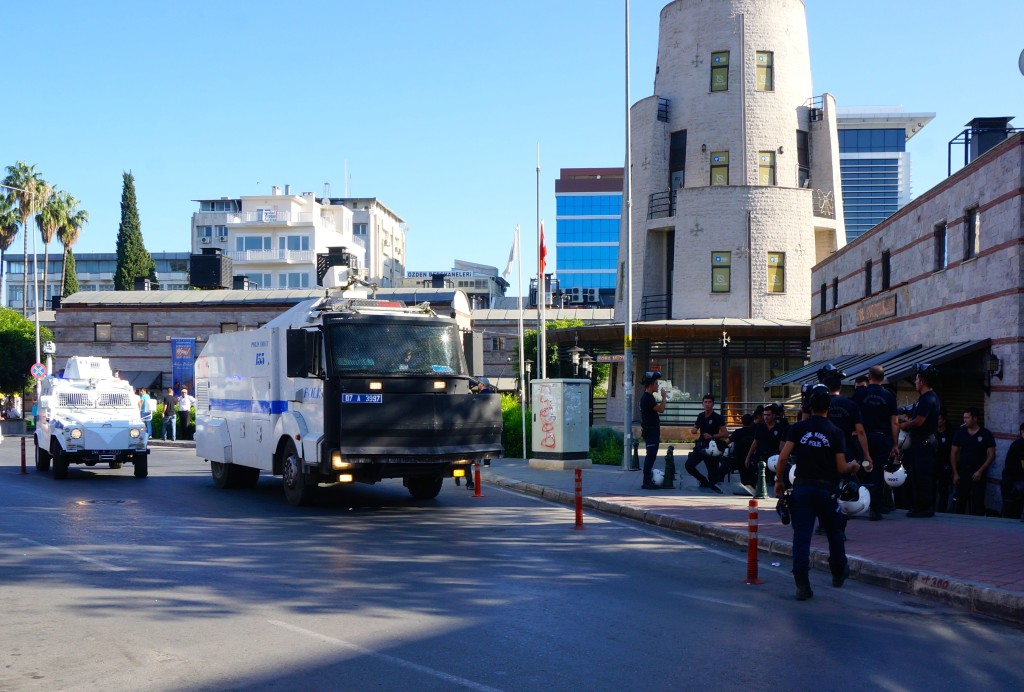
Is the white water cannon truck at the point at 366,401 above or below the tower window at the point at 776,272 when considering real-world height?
below

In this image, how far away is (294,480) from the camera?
1554cm

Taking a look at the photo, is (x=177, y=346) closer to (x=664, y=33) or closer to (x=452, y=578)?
(x=664, y=33)

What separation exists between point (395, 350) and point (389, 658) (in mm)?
8730

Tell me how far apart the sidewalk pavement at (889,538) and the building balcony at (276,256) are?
2746 inches

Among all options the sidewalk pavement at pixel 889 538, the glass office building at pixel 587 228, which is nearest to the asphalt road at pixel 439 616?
the sidewalk pavement at pixel 889 538

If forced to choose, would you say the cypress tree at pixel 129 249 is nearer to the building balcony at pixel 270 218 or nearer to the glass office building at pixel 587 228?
the building balcony at pixel 270 218

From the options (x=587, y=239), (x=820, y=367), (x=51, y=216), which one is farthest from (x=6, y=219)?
(x=587, y=239)

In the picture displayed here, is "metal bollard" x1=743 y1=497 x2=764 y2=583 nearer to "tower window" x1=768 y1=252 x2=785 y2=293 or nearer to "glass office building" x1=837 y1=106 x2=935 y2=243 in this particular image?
"tower window" x1=768 y1=252 x2=785 y2=293

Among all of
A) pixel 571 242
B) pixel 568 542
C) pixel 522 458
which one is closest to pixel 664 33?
pixel 522 458

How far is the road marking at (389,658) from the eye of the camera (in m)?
6.04

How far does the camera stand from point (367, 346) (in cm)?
1496

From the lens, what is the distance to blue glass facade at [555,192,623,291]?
12038cm

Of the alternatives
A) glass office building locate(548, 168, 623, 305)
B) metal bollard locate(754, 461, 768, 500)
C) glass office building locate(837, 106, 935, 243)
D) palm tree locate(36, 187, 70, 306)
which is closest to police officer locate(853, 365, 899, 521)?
metal bollard locate(754, 461, 768, 500)

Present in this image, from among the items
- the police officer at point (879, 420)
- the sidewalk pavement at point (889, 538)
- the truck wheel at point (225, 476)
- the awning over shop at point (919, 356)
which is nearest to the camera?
the sidewalk pavement at point (889, 538)
